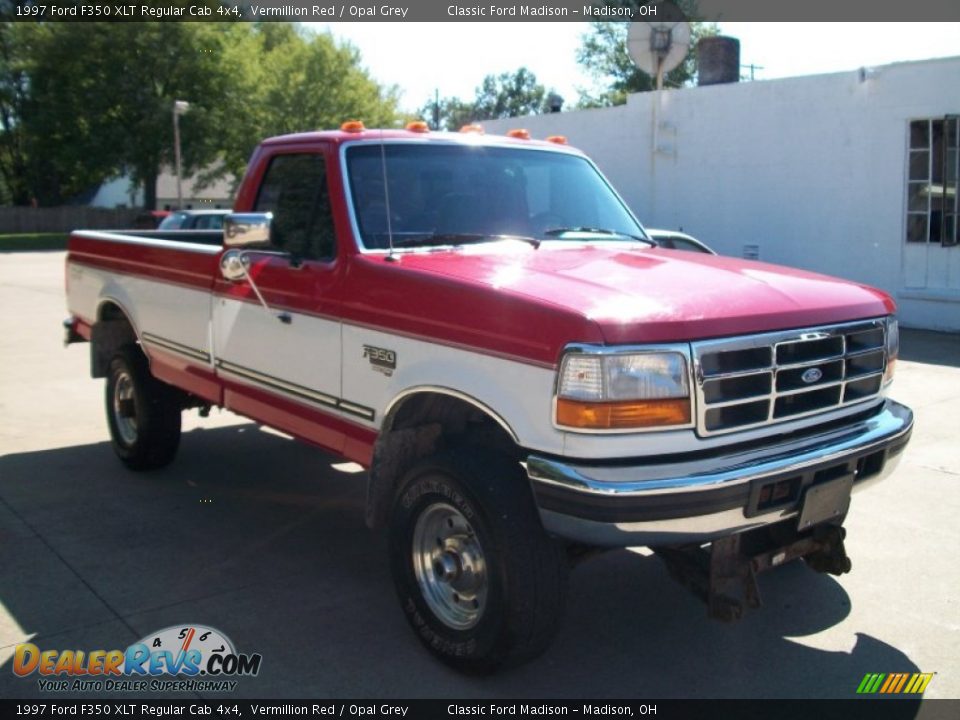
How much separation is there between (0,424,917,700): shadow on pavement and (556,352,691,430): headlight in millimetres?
1154

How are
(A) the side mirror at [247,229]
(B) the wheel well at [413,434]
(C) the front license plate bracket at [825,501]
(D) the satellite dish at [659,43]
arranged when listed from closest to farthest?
1. (C) the front license plate bracket at [825,501]
2. (B) the wheel well at [413,434]
3. (A) the side mirror at [247,229]
4. (D) the satellite dish at [659,43]

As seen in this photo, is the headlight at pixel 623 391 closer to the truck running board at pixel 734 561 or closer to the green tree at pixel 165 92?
the truck running board at pixel 734 561

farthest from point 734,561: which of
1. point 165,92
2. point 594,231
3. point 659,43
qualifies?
point 165,92

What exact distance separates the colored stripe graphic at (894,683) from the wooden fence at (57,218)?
171 ft

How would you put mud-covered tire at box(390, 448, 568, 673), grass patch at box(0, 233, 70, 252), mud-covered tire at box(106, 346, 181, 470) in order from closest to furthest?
mud-covered tire at box(390, 448, 568, 673) → mud-covered tire at box(106, 346, 181, 470) → grass patch at box(0, 233, 70, 252)

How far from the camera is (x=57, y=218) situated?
53719 millimetres

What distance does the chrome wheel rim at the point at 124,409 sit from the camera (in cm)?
686

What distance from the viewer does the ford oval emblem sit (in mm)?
3865

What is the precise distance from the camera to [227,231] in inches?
185

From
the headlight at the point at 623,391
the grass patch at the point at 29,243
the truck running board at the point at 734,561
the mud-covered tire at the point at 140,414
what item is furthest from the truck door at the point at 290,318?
the grass patch at the point at 29,243

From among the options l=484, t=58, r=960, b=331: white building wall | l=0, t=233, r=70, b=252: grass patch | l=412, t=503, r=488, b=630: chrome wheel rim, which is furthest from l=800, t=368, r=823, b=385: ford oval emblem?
l=0, t=233, r=70, b=252: grass patch

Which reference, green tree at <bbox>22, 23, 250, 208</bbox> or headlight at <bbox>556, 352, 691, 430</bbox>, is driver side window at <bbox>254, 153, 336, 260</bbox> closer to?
headlight at <bbox>556, 352, 691, 430</bbox>

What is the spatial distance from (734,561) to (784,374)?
0.75 meters
